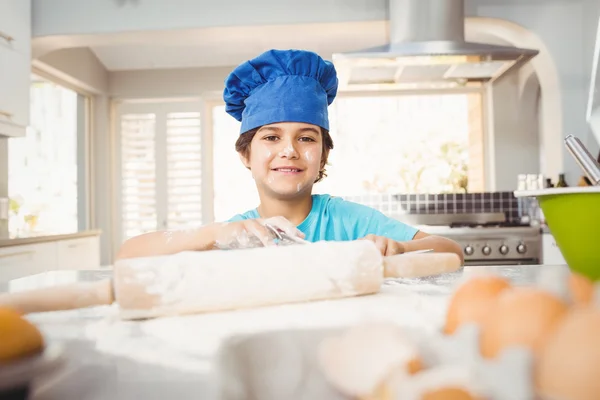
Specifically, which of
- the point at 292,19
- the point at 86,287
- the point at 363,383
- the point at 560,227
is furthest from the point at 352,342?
the point at 292,19

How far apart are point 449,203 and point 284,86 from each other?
2.38m

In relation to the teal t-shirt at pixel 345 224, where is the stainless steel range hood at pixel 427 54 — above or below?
above

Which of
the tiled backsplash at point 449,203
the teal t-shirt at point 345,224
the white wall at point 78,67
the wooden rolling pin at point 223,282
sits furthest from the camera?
the white wall at point 78,67

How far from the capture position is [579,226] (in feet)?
2.25

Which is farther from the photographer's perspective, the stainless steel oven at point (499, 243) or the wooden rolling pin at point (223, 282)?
the stainless steel oven at point (499, 243)

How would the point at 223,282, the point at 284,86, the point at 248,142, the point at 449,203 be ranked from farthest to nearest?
the point at 449,203 → the point at 248,142 → the point at 284,86 → the point at 223,282

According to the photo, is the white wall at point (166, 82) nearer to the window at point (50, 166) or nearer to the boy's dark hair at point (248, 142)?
the window at point (50, 166)

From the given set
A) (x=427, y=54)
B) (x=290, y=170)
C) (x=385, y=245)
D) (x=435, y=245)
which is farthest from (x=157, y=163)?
(x=385, y=245)

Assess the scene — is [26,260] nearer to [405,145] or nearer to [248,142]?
[248,142]

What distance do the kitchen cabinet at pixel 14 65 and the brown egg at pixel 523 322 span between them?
108 inches

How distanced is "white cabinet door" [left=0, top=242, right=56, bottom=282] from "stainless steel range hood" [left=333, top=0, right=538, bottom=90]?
5.65 ft

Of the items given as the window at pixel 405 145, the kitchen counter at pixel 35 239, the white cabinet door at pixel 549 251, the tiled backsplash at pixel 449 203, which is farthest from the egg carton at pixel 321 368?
the window at pixel 405 145

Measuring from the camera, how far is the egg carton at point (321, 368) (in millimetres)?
231

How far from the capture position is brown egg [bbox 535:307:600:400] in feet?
0.70
